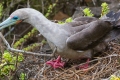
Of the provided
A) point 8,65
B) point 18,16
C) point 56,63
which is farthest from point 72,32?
point 8,65

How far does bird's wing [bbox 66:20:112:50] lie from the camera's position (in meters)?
4.93

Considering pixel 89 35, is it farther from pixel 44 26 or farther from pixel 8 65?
pixel 8 65

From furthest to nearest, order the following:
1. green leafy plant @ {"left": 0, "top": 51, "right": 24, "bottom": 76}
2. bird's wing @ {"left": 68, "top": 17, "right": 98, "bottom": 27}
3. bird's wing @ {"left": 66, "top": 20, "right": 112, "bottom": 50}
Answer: bird's wing @ {"left": 68, "top": 17, "right": 98, "bottom": 27} < bird's wing @ {"left": 66, "top": 20, "right": 112, "bottom": 50} < green leafy plant @ {"left": 0, "top": 51, "right": 24, "bottom": 76}

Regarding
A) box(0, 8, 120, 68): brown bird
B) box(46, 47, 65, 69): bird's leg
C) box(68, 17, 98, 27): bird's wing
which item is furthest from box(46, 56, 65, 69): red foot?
box(68, 17, 98, 27): bird's wing

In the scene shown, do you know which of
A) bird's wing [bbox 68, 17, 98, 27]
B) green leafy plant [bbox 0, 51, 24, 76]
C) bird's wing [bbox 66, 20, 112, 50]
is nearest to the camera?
green leafy plant [bbox 0, 51, 24, 76]

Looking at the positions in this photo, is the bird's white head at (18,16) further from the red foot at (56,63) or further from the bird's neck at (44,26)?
the red foot at (56,63)

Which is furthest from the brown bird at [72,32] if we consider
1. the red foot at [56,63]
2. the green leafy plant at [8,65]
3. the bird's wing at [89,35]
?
the green leafy plant at [8,65]

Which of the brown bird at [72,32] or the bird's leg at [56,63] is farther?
the bird's leg at [56,63]

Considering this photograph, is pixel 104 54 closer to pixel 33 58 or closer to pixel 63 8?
pixel 33 58

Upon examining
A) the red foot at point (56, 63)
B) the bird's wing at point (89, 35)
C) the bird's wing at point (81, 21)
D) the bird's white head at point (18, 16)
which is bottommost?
the red foot at point (56, 63)

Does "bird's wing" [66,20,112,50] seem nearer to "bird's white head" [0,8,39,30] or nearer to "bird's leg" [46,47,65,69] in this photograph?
"bird's leg" [46,47,65,69]

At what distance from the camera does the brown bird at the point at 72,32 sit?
16.2 feet

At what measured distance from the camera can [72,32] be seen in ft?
16.5

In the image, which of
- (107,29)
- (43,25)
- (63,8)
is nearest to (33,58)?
(43,25)
